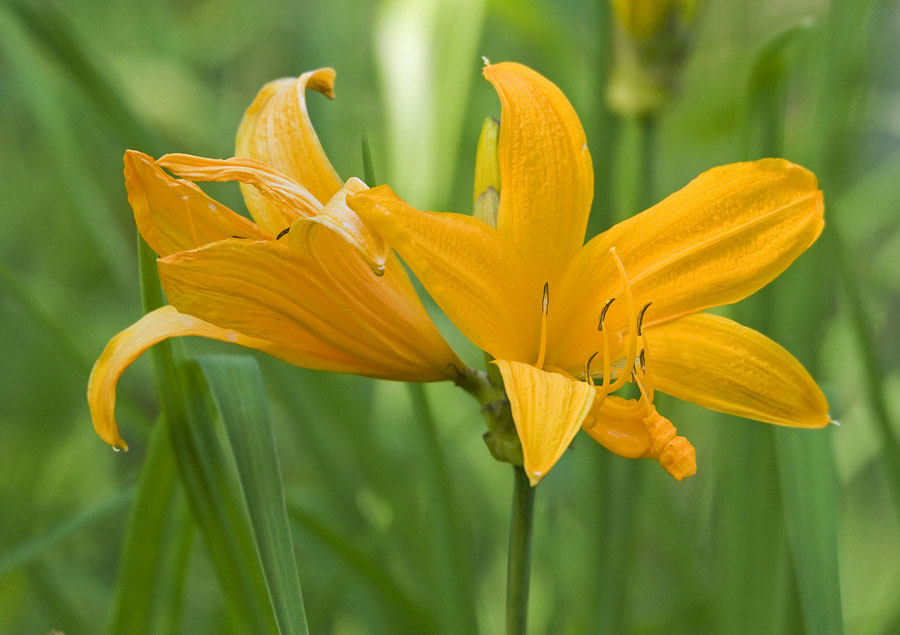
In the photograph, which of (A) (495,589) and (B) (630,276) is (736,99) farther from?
(B) (630,276)

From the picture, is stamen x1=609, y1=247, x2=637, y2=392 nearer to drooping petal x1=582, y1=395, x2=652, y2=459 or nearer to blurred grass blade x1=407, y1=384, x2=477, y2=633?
drooping petal x1=582, y1=395, x2=652, y2=459

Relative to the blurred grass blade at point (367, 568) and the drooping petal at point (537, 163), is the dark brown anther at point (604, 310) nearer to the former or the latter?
the drooping petal at point (537, 163)

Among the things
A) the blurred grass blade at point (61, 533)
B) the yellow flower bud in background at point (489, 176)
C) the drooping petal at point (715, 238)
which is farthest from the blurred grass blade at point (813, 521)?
the blurred grass blade at point (61, 533)

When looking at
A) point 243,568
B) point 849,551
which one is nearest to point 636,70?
point 243,568

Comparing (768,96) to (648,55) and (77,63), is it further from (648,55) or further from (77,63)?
(77,63)

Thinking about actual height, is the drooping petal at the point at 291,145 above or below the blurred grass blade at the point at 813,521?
above

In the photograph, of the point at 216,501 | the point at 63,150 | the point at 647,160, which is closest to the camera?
the point at 216,501

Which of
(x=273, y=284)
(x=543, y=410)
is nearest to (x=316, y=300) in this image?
(x=273, y=284)

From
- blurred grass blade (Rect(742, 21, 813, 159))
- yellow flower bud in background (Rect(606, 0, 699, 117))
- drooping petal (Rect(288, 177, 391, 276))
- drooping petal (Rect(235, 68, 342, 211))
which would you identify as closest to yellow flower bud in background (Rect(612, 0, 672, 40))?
yellow flower bud in background (Rect(606, 0, 699, 117))
